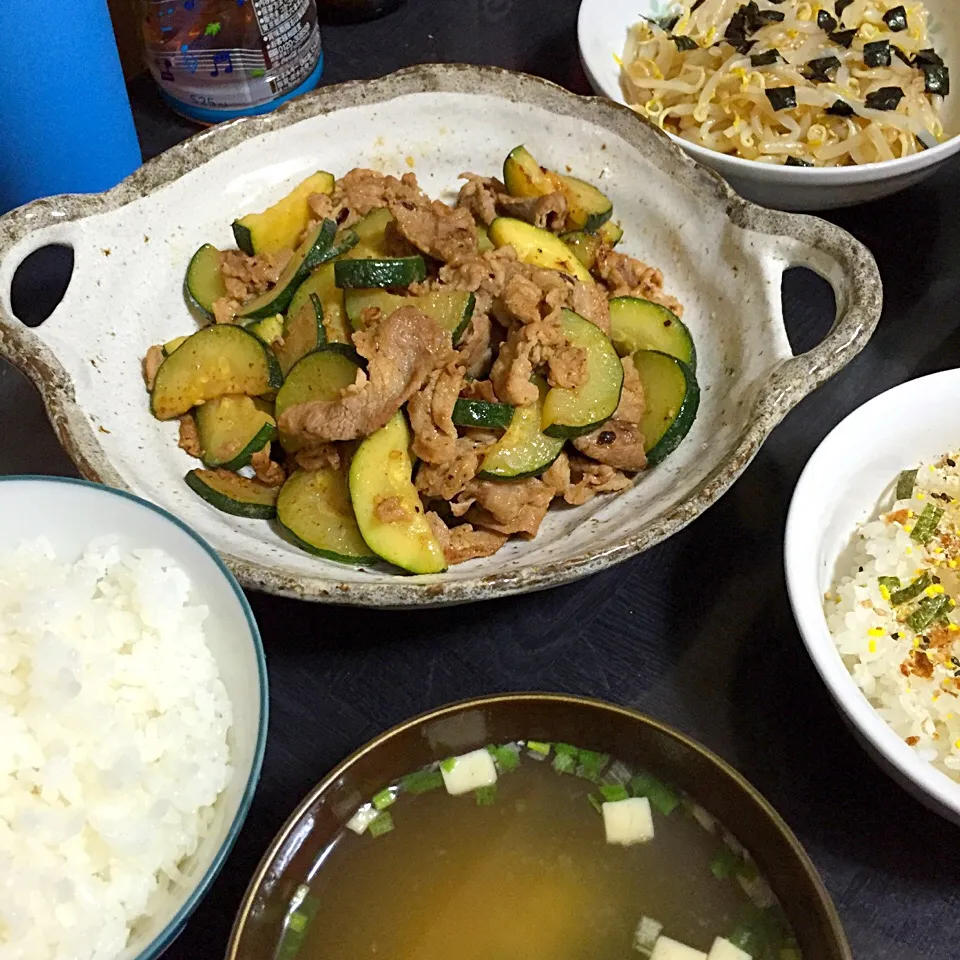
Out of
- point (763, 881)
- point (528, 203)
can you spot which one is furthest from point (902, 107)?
point (763, 881)

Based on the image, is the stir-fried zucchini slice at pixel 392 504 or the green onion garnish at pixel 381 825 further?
the stir-fried zucchini slice at pixel 392 504

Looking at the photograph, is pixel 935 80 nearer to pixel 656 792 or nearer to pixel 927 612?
pixel 927 612

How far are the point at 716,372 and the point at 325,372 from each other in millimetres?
782

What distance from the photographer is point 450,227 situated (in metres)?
1.85

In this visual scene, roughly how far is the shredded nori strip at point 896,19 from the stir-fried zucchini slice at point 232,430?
1993 millimetres

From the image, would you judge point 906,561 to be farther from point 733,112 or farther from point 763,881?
point 733,112

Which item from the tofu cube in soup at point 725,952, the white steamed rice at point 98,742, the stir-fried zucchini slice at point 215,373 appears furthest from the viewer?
the stir-fried zucchini slice at point 215,373

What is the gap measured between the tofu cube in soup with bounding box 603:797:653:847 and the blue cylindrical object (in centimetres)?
195

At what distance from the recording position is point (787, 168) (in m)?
2.06

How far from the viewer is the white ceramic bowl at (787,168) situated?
2059 mm

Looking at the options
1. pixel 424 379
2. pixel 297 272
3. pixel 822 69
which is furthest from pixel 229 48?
pixel 822 69

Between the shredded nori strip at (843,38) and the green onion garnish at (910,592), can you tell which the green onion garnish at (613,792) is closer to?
the green onion garnish at (910,592)

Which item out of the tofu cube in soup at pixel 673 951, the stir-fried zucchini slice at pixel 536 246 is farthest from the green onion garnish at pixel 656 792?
the stir-fried zucchini slice at pixel 536 246

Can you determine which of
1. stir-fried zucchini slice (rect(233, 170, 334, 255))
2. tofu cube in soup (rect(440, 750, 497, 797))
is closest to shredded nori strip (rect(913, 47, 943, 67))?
stir-fried zucchini slice (rect(233, 170, 334, 255))
